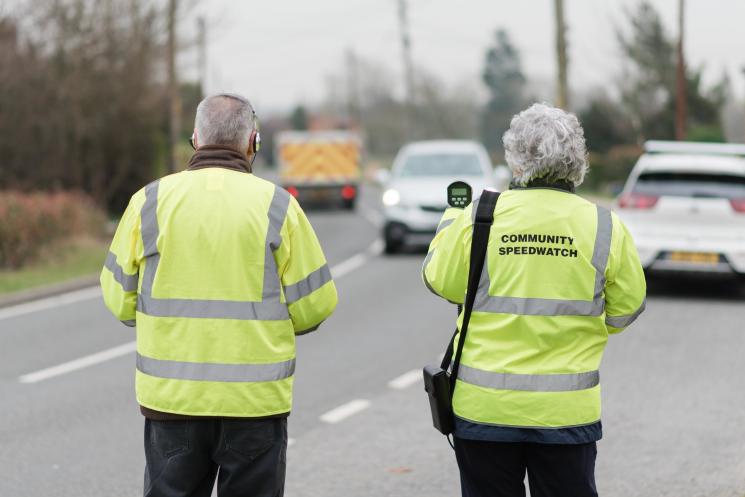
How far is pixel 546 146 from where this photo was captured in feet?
11.9

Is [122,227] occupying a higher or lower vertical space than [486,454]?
higher

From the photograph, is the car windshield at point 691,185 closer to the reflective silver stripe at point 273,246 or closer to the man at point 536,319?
the man at point 536,319

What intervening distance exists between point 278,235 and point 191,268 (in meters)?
0.29

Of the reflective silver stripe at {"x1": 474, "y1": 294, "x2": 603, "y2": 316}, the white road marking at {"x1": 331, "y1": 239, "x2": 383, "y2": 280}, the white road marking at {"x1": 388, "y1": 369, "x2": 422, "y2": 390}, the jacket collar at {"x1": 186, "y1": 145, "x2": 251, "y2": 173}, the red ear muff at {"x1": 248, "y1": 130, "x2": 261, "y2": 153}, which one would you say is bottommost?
the white road marking at {"x1": 331, "y1": 239, "x2": 383, "y2": 280}

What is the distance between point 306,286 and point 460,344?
1.72ft

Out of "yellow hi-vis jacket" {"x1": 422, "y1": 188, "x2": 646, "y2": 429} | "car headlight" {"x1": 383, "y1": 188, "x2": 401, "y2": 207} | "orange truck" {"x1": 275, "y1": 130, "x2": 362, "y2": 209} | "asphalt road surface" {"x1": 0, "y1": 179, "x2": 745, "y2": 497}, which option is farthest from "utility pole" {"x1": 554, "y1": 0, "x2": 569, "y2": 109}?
"yellow hi-vis jacket" {"x1": 422, "y1": 188, "x2": 646, "y2": 429}

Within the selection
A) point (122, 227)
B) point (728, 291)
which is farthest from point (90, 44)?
point (122, 227)

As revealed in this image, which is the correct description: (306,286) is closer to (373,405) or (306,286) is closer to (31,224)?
(373,405)

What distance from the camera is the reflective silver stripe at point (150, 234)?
12.0ft

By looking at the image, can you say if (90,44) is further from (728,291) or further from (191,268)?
(191,268)

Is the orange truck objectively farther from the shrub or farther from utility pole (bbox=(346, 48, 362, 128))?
utility pole (bbox=(346, 48, 362, 128))

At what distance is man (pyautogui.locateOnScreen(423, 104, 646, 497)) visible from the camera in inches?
141

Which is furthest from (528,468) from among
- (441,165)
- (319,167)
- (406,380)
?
(319,167)

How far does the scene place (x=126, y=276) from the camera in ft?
12.3
